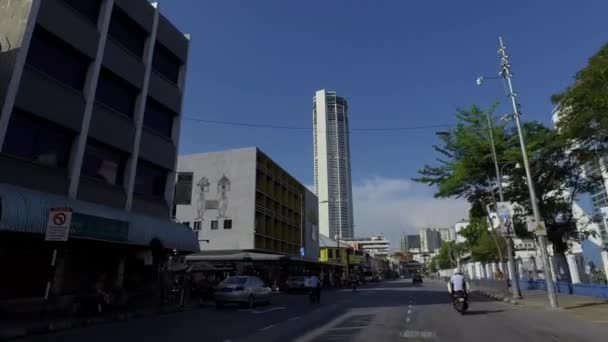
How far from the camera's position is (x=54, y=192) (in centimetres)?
1770

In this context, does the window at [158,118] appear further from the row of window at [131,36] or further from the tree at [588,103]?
the tree at [588,103]

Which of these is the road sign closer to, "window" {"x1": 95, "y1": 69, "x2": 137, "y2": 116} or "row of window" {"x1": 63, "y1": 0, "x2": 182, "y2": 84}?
"window" {"x1": 95, "y1": 69, "x2": 137, "y2": 116}

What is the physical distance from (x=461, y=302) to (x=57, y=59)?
19980 mm

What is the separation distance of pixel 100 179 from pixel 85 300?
20.4ft

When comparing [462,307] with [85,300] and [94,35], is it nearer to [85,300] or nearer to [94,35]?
[85,300]

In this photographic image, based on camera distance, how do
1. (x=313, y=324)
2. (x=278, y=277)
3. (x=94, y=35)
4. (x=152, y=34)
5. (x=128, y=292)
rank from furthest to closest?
(x=278, y=277) < (x=152, y=34) < (x=128, y=292) < (x=94, y=35) < (x=313, y=324)

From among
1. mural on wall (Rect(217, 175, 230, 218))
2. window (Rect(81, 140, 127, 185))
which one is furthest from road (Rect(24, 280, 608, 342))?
mural on wall (Rect(217, 175, 230, 218))

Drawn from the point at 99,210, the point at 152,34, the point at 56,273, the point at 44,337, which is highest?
the point at 152,34

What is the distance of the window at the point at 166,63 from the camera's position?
26.1m

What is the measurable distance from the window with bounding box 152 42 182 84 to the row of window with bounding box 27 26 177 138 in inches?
96.9

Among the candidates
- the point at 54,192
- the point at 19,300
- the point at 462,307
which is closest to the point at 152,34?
the point at 54,192

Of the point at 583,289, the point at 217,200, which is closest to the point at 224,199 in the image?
the point at 217,200

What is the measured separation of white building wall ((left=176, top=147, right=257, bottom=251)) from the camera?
43.8 metres

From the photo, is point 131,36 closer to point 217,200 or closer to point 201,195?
point 217,200
